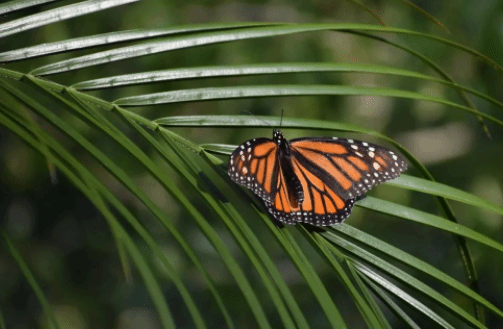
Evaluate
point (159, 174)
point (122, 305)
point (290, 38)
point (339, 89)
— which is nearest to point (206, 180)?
point (159, 174)

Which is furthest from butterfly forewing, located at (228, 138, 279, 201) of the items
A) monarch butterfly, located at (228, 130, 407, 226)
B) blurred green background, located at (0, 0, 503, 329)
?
blurred green background, located at (0, 0, 503, 329)

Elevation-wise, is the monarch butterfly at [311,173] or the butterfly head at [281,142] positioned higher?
the butterfly head at [281,142]

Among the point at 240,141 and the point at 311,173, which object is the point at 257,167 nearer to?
the point at 311,173

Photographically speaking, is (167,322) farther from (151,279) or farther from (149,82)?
(149,82)

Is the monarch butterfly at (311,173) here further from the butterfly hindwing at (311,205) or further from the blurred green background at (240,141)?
the blurred green background at (240,141)

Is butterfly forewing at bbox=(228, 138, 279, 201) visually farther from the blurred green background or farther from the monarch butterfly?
the blurred green background

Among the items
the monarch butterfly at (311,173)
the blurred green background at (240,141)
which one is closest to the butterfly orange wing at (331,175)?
the monarch butterfly at (311,173)

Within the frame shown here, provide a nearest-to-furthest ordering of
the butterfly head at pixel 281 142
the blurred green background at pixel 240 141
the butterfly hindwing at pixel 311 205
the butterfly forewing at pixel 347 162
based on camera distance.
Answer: the butterfly hindwing at pixel 311 205, the butterfly forewing at pixel 347 162, the butterfly head at pixel 281 142, the blurred green background at pixel 240 141
